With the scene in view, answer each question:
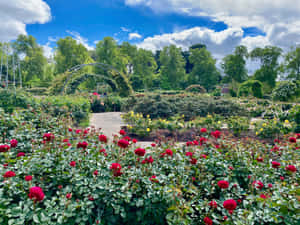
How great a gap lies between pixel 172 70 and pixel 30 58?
2260cm

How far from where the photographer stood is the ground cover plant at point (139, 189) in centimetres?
134

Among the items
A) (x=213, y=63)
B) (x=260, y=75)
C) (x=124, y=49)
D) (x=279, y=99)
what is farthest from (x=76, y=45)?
(x=260, y=75)

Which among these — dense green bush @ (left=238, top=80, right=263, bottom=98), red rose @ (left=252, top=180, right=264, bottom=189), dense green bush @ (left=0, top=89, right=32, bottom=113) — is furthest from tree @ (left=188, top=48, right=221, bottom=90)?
red rose @ (left=252, top=180, right=264, bottom=189)

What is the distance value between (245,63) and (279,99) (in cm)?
2180

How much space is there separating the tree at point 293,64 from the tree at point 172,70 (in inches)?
605

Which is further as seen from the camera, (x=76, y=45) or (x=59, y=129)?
(x=76, y=45)

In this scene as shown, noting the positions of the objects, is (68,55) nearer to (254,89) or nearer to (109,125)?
(254,89)

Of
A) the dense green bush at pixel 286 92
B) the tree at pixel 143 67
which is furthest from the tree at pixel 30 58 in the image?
the dense green bush at pixel 286 92

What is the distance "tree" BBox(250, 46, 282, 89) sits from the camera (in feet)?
98.3

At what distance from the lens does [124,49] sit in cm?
3269

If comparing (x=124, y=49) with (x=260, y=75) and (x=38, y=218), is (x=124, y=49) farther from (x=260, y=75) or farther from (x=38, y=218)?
(x=38, y=218)

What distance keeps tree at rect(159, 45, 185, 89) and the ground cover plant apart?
2940 centimetres

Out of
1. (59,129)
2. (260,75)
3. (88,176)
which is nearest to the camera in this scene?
(88,176)

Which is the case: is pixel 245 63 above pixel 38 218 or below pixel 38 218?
above
